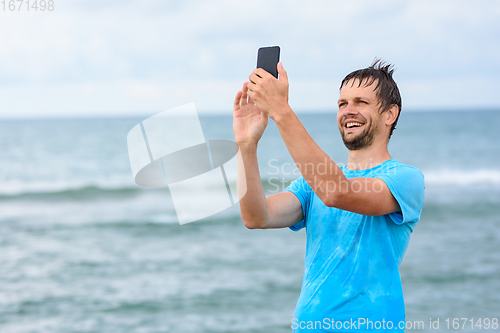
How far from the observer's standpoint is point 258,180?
1903mm

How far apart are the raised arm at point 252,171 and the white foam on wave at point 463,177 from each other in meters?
17.1

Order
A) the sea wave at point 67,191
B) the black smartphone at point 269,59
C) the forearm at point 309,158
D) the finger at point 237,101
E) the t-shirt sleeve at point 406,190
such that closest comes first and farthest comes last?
1. the forearm at point 309,158
2. the black smartphone at point 269,59
3. the t-shirt sleeve at point 406,190
4. the finger at point 237,101
5. the sea wave at point 67,191

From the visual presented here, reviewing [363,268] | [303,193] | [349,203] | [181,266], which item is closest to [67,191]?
[181,266]

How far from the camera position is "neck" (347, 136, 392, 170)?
1.98m

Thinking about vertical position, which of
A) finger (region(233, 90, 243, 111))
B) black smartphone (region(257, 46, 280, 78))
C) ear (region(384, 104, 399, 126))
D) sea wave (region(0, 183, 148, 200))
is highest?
sea wave (region(0, 183, 148, 200))

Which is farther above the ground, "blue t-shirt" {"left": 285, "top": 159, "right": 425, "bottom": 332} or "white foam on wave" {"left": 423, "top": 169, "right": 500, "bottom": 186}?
"white foam on wave" {"left": 423, "top": 169, "right": 500, "bottom": 186}

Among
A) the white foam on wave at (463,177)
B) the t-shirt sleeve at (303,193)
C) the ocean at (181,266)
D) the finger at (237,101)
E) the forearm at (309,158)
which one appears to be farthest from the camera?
the white foam on wave at (463,177)

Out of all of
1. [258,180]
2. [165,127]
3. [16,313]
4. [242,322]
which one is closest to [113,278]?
[16,313]

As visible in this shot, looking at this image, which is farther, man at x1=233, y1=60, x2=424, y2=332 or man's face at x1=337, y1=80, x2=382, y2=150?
man's face at x1=337, y1=80, x2=382, y2=150

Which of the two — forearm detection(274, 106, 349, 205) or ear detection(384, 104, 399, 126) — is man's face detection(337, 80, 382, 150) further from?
forearm detection(274, 106, 349, 205)

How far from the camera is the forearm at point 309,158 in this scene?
5.04ft

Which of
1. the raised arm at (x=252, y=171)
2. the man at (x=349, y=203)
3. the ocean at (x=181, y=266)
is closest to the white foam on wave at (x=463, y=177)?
the ocean at (x=181, y=266)

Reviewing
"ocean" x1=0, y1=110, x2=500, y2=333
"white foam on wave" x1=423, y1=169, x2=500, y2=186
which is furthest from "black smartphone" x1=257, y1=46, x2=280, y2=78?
"white foam on wave" x1=423, y1=169, x2=500, y2=186

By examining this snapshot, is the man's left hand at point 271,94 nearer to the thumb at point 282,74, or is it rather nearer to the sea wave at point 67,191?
the thumb at point 282,74
